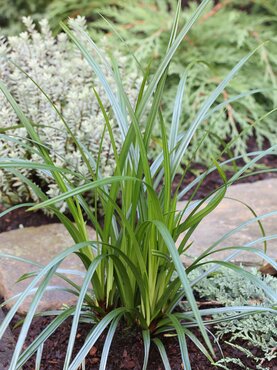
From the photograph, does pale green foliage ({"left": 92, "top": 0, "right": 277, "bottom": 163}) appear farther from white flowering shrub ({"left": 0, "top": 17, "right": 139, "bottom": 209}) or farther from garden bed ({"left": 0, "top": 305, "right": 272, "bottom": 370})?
garden bed ({"left": 0, "top": 305, "right": 272, "bottom": 370})

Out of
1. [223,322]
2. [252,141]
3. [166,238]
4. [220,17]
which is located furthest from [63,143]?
[220,17]

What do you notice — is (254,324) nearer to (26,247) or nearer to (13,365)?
(13,365)

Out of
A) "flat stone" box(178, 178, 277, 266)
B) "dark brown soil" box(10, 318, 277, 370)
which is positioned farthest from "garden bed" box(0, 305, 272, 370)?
"flat stone" box(178, 178, 277, 266)

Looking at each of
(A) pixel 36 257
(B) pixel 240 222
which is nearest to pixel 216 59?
(B) pixel 240 222

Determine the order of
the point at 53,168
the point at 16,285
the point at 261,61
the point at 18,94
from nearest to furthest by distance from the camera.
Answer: the point at 53,168 < the point at 16,285 < the point at 18,94 < the point at 261,61

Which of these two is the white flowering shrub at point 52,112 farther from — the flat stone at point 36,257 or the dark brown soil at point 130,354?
the dark brown soil at point 130,354

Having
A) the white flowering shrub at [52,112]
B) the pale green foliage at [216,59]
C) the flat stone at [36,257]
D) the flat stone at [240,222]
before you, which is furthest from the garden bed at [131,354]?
the pale green foliage at [216,59]
